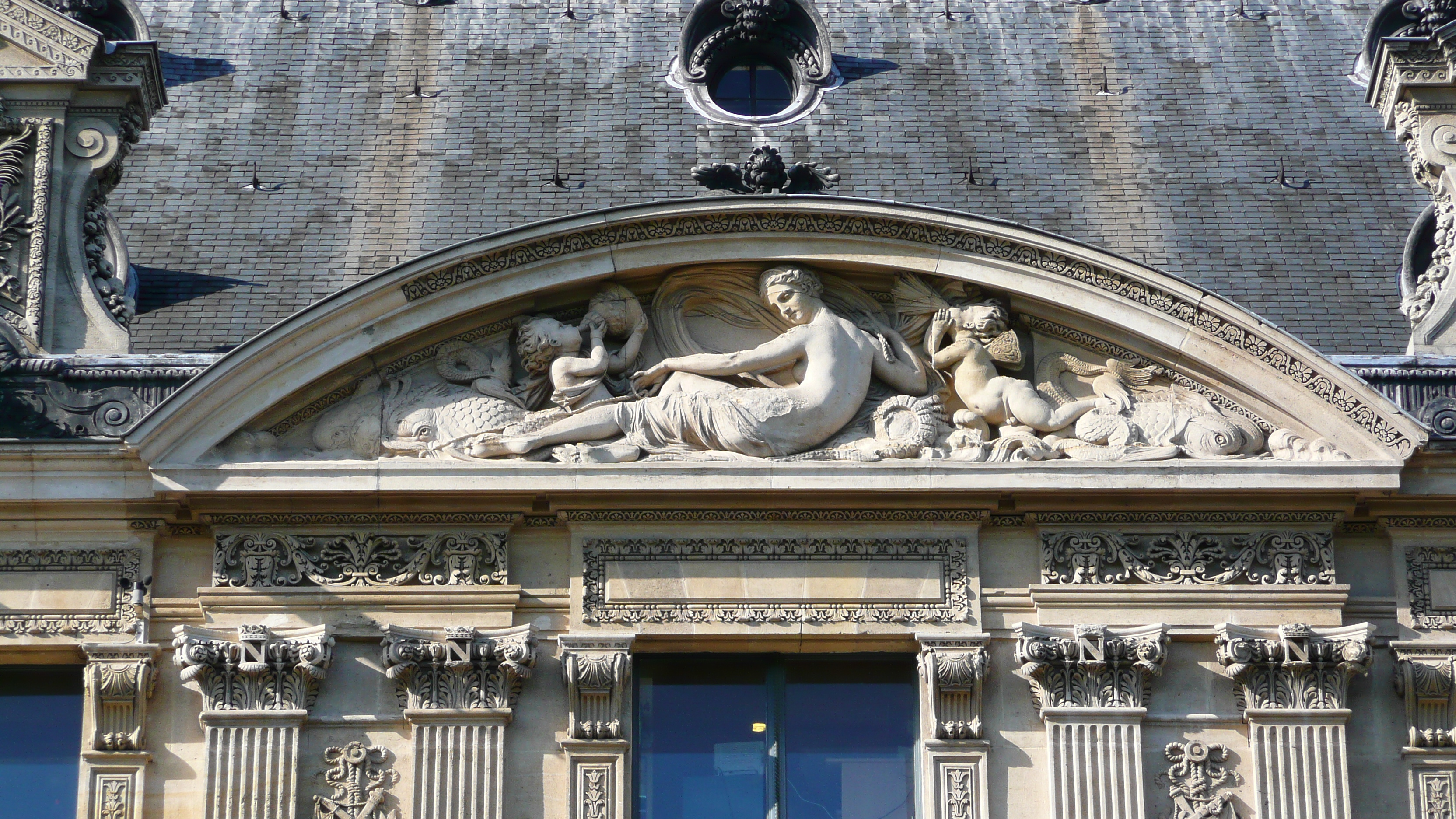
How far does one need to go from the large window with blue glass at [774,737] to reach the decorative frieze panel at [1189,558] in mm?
1285

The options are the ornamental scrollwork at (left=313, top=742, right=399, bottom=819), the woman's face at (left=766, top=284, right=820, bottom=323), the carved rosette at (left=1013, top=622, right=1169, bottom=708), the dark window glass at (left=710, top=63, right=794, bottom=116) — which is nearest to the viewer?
the ornamental scrollwork at (left=313, top=742, right=399, bottom=819)

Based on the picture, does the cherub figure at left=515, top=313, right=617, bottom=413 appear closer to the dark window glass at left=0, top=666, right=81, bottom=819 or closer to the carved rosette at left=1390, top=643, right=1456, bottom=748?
the dark window glass at left=0, top=666, right=81, bottom=819

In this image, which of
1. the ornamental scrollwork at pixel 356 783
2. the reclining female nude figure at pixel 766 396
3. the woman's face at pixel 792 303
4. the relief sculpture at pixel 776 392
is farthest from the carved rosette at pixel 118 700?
the woman's face at pixel 792 303

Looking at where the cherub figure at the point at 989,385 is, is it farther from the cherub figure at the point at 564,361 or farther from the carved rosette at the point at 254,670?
the carved rosette at the point at 254,670

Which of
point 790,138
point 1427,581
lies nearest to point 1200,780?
point 1427,581

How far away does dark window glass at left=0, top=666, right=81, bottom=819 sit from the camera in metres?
16.3

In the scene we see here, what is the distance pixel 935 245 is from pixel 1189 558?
2685mm

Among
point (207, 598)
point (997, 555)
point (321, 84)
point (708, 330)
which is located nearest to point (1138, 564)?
point (997, 555)

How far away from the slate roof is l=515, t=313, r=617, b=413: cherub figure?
2.08 m

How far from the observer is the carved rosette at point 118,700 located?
16094mm

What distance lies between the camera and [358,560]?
16578mm

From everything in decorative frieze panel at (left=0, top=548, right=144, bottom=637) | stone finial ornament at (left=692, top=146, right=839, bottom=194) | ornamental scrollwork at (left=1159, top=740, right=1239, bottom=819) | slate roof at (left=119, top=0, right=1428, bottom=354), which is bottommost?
Answer: ornamental scrollwork at (left=1159, top=740, right=1239, bottom=819)

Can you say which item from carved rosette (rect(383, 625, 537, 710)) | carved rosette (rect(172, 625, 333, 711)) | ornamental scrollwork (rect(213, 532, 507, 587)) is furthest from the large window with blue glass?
carved rosette (rect(172, 625, 333, 711))

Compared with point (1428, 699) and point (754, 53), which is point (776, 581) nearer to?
point (1428, 699)
